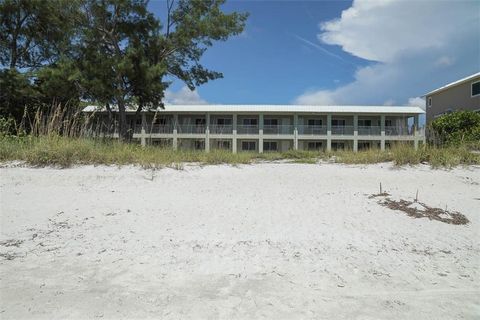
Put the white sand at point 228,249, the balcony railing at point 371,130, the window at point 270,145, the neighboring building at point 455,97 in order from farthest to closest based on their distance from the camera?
the window at point 270,145
the balcony railing at point 371,130
the neighboring building at point 455,97
the white sand at point 228,249

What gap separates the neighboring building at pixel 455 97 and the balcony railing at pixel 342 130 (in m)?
8.57

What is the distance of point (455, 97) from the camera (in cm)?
3781

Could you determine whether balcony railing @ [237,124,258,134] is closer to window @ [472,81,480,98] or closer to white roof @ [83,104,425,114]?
white roof @ [83,104,425,114]

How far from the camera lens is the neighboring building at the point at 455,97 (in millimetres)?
34406

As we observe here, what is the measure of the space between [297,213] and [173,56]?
52.0 feet

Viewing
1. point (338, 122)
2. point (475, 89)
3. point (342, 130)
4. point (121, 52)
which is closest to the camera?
point (121, 52)

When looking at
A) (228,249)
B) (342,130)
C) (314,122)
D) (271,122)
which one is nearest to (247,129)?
(271,122)

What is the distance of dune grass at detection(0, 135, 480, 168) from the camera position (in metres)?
9.41

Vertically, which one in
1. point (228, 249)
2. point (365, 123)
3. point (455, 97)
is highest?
point (455, 97)

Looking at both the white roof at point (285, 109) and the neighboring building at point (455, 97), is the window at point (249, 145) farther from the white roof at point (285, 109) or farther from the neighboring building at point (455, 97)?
the neighboring building at point (455, 97)

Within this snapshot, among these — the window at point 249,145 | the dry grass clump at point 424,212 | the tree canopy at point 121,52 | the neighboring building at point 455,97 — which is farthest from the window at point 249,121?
the dry grass clump at point 424,212

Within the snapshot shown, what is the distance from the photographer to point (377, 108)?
48.7m

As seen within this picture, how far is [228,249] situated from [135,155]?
18.1 feet

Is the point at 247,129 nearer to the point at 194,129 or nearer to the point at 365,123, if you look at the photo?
the point at 194,129
